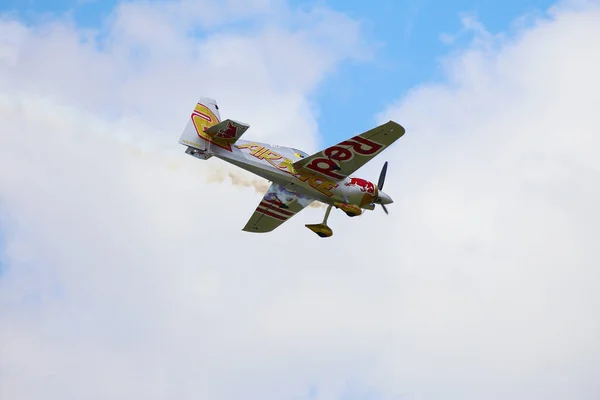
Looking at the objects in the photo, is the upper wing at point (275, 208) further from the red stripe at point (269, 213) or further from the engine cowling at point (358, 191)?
the engine cowling at point (358, 191)

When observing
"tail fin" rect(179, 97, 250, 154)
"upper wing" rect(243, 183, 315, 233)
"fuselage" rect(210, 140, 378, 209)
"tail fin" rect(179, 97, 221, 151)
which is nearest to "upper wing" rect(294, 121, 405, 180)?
"fuselage" rect(210, 140, 378, 209)

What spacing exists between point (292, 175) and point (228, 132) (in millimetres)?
2585

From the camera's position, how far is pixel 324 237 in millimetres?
36594

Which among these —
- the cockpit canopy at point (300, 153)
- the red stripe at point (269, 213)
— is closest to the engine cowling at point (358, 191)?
the cockpit canopy at point (300, 153)

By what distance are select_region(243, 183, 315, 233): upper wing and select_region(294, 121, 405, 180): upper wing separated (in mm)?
1500

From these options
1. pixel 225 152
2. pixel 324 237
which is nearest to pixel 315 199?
pixel 324 237

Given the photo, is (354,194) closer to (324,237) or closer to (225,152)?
(324,237)

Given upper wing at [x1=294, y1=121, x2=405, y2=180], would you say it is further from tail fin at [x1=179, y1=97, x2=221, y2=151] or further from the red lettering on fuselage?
tail fin at [x1=179, y1=97, x2=221, y2=151]

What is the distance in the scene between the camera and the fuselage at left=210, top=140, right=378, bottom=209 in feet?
115

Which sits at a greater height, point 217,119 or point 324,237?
point 217,119

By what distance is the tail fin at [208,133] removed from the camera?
34281mm

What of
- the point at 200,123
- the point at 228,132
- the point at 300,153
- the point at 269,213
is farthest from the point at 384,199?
the point at 200,123

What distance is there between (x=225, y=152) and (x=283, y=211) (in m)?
3.58

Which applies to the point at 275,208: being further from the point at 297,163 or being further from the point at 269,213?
the point at 297,163
